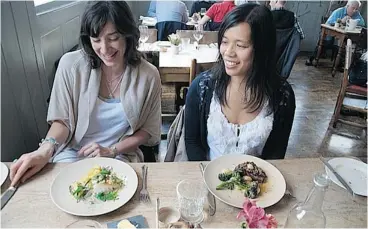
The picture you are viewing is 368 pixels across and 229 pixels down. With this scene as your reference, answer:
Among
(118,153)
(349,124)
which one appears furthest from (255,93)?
(349,124)

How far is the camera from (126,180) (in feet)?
2.90

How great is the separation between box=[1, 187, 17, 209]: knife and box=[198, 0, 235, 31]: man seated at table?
324cm

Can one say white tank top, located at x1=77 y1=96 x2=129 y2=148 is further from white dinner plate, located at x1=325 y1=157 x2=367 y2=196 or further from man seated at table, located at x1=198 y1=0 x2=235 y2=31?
man seated at table, located at x1=198 y1=0 x2=235 y2=31

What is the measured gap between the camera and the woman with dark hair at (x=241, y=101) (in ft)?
3.68

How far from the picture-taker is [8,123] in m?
1.20

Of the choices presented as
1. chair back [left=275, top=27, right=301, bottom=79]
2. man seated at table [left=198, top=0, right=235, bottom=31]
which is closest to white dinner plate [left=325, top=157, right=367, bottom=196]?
chair back [left=275, top=27, right=301, bottom=79]

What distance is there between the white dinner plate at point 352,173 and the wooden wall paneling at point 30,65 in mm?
1345

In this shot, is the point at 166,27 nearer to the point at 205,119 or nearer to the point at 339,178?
the point at 205,119

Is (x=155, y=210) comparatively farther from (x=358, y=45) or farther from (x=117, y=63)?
(x=358, y=45)

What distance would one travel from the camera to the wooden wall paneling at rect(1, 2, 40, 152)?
116 centimetres

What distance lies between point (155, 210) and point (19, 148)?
85 cm

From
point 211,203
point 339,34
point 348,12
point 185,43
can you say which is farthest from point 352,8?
point 211,203

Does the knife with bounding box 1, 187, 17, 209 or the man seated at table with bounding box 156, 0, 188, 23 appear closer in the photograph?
the knife with bounding box 1, 187, 17, 209

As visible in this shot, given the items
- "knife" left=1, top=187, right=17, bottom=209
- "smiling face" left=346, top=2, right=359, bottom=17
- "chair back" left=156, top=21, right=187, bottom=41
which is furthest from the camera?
"smiling face" left=346, top=2, right=359, bottom=17
